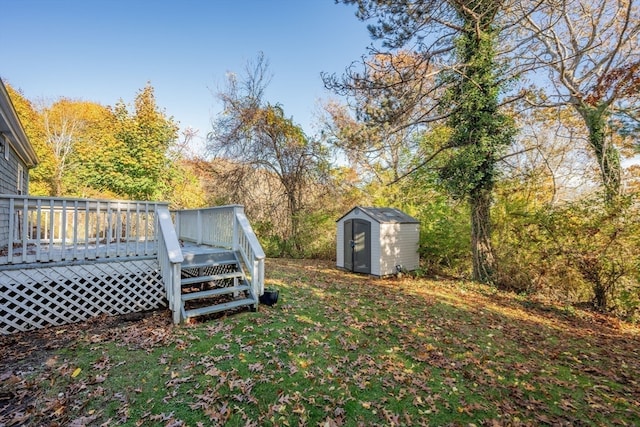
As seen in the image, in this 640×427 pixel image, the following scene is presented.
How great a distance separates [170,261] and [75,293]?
1.54 m

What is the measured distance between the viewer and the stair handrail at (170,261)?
4223 mm

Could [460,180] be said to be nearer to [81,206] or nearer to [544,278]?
[544,278]

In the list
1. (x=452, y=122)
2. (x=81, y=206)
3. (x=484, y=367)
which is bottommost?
(x=484, y=367)

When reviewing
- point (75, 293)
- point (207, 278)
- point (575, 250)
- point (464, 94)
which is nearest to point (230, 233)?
point (207, 278)

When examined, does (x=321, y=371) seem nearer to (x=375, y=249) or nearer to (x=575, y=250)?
(x=375, y=249)

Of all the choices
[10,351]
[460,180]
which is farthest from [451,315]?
[10,351]

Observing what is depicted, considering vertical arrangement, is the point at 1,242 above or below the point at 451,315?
above

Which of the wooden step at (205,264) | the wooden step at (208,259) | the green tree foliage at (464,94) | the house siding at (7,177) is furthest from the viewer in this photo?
the green tree foliage at (464,94)

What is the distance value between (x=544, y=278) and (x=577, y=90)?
20.4 feet

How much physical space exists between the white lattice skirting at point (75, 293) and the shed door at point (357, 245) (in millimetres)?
5711

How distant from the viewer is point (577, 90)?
29.4ft

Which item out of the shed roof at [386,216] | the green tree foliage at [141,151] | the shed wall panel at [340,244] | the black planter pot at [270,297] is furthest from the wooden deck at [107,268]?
the green tree foliage at [141,151]

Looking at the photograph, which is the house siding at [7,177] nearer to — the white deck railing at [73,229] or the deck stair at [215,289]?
the white deck railing at [73,229]

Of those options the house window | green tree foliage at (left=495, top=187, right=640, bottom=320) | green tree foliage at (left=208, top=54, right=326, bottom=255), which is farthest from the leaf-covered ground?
green tree foliage at (left=208, top=54, right=326, bottom=255)
